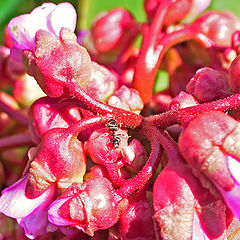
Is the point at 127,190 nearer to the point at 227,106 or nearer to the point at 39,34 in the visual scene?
the point at 227,106

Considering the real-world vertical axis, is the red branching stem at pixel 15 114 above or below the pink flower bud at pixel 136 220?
below

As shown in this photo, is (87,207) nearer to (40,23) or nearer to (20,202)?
(20,202)

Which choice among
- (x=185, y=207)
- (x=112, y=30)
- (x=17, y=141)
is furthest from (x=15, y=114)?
(x=185, y=207)

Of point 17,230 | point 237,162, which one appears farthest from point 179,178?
point 17,230

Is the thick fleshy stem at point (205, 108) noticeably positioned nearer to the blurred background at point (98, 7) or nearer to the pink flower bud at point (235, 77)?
the pink flower bud at point (235, 77)

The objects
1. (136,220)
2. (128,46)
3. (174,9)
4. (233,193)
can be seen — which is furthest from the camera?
(128,46)

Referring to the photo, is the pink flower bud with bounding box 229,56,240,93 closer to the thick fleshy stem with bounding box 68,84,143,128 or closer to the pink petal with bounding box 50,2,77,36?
the thick fleshy stem with bounding box 68,84,143,128

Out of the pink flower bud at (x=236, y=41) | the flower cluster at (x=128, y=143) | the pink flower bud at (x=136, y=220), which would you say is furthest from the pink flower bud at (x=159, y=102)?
the pink flower bud at (x=136, y=220)
